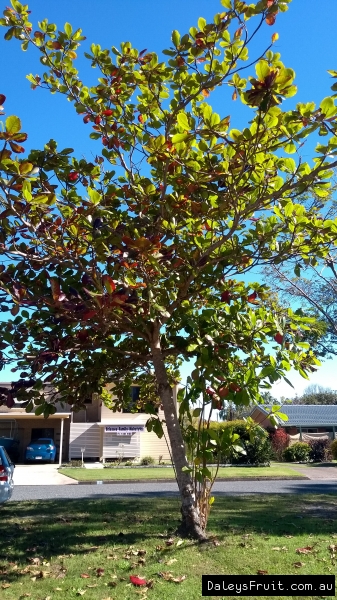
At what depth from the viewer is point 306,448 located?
101 feet

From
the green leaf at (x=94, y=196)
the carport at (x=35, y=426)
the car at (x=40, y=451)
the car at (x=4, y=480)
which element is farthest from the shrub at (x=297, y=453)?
the green leaf at (x=94, y=196)

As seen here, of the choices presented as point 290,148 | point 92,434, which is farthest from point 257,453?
point 290,148

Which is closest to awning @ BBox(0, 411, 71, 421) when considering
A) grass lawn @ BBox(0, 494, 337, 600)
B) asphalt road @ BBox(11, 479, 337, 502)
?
asphalt road @ BBox(11, 479, 337, 502)

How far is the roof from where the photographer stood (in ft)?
132

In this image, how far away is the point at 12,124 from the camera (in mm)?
4355

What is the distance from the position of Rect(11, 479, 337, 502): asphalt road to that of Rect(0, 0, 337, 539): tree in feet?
29.1

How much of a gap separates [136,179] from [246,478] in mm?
15770

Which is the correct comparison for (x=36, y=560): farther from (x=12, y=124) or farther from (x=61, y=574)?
(x=12, y=124)

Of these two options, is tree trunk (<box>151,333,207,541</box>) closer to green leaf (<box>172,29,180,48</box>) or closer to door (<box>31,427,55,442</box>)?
green leaf (<box>172,29,180,48</box>)

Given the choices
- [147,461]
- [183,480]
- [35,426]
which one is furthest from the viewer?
[35,426]

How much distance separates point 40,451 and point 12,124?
24.7 meters

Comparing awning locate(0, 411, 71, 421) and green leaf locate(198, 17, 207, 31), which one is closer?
green leaf locate(198, 17, 207, 31)

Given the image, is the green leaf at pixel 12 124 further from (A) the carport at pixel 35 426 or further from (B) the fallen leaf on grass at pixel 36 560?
(A) the carport at pixel 35 426

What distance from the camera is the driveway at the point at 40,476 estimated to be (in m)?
18.2
